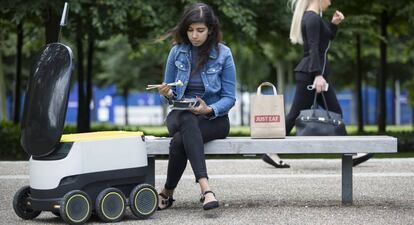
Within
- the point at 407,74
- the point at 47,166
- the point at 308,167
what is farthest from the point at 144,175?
the point at 407,74

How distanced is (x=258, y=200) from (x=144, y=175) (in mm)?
1378

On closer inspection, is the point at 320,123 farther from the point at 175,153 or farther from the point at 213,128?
the point at 175,153

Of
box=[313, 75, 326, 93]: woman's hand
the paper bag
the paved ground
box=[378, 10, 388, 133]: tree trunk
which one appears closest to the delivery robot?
the paved ground

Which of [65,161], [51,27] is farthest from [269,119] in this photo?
[51,27]

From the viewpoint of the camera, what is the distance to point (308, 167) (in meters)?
10.6

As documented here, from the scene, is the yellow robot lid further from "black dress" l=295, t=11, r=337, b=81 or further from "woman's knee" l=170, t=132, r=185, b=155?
"black dress" l=295, t=11, r=337, b=81

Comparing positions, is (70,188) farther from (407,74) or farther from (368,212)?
(407,74)

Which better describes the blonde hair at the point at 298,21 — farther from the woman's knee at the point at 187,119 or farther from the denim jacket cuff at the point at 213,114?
the woman's knee at the point at 187,119

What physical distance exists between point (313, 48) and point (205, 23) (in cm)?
172

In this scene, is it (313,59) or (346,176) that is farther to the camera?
(313,59)

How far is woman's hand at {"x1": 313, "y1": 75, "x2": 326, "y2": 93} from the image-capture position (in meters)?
7.96

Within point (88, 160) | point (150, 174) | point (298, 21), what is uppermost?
point (298, 21)

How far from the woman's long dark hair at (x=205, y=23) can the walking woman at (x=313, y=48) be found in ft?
5.09

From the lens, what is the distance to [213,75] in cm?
668
